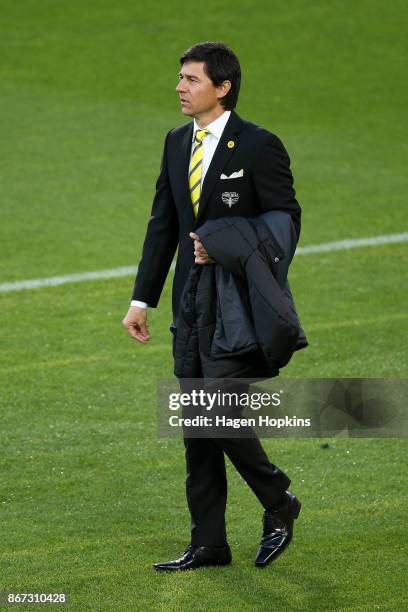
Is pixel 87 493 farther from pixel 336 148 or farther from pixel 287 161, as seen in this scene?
pixel 336 148

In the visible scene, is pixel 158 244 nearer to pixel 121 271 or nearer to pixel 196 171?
pixel 196 171

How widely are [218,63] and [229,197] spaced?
0.52 m

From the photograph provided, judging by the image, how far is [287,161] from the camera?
5.78 m

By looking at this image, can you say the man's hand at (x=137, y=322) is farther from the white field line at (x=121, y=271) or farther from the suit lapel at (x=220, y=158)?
the white field line at (x=121, y=271)

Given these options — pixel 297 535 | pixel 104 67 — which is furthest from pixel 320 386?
pixel 104 67

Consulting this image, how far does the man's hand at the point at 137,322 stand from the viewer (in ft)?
19.8

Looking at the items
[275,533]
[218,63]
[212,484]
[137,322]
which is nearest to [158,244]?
[137,322]

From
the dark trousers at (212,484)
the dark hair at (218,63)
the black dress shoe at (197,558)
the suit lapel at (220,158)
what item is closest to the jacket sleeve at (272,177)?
the suit lapel at (220,158)

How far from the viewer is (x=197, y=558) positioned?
596 centimetres

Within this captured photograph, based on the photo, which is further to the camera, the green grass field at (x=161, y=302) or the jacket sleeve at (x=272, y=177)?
the green grass field at (x=161, y=302)

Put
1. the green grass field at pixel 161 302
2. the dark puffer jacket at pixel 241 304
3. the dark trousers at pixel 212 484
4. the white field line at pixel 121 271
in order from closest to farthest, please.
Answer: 1. the dark puffer jacket at pixel 241 304
2. the dark trousers at pixel 212 484
3. the green grass field at pixel 161 302
4. the white field line at pixel 121 271

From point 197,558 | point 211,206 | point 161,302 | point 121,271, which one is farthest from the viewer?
point 121,271

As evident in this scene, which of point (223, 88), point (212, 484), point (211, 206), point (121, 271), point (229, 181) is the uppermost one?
point (223, 88)

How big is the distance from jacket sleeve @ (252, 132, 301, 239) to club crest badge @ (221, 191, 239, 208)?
88 millimetres
